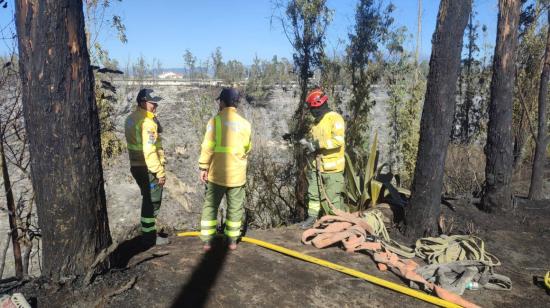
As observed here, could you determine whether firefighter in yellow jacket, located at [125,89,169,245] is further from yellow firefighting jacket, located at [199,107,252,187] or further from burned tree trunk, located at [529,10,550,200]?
burned tree trunk, located at [529,10,550,200]

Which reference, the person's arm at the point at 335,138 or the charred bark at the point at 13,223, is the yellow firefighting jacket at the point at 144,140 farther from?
the person's arm at the point at 335,138

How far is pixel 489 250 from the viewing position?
478 centimetres

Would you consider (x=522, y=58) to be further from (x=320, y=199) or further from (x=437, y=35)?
(x=320, y=199)

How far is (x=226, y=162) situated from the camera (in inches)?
164

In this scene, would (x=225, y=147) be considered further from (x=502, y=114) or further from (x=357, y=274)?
(x=502, y=114)

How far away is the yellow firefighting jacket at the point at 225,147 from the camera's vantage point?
412cm

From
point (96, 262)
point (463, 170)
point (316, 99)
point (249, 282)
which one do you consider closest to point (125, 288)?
point (96, 262)

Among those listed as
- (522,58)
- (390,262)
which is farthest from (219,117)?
(522,58)

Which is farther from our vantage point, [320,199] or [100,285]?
[320,199]

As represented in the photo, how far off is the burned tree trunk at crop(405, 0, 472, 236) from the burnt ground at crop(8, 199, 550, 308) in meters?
0.88

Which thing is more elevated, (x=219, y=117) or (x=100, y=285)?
(x=219, y=117)

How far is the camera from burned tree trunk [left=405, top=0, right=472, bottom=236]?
181 inches

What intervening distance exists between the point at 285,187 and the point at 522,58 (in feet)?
24.7

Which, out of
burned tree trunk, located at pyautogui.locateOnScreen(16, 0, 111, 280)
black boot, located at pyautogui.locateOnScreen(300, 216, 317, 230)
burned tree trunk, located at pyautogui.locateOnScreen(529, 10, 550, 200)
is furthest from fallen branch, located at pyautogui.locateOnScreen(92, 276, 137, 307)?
burned tree trunk, located at pyautogui.locateOnScreen(529, 10, 550, 200)
